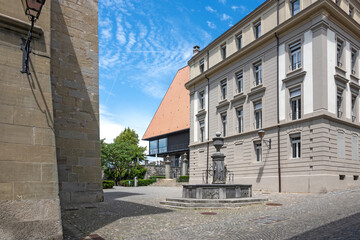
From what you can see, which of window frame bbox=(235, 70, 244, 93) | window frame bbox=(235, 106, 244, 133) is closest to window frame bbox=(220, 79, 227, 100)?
window frame bbox=(235, 70, 244, 93)

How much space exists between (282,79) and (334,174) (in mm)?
7162

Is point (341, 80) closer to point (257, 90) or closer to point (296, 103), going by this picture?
point (296, 103)

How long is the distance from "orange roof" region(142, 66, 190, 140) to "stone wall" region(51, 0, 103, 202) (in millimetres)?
31300

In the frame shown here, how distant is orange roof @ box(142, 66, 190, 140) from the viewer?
4750 centimetres

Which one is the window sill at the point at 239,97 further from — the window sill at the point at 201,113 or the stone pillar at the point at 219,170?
the stone pillar at the point at 219,170

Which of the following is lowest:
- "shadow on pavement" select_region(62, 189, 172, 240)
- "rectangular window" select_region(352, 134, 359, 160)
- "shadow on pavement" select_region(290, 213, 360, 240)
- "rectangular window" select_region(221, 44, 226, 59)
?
"shadow on pavement" select_region(62, 189, 172, 240)

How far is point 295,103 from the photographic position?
71.3ft

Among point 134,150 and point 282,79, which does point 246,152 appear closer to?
point 282,79

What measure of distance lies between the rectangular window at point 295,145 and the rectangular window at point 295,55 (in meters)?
4.69

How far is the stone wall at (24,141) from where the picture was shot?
6.32 m

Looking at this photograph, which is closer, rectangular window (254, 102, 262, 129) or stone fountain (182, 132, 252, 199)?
stone fountain (182, 132, 252, 199)

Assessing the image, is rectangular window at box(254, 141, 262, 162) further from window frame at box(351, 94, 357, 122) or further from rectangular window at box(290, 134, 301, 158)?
window frame at box(351, 94, 357, 122)

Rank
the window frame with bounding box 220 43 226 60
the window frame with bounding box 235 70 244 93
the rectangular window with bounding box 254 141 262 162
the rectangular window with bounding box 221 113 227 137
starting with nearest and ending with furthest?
the rectangular window with bounding box 254 141 262 162 < the window frame with bounding box 235 70 244 93 < the rectangular window with bounding box 221 113 227 137 < the window frame with bounding box 220 43 226 60

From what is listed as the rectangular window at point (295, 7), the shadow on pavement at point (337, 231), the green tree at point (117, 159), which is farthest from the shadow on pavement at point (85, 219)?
the green tree at point (117, 159)
